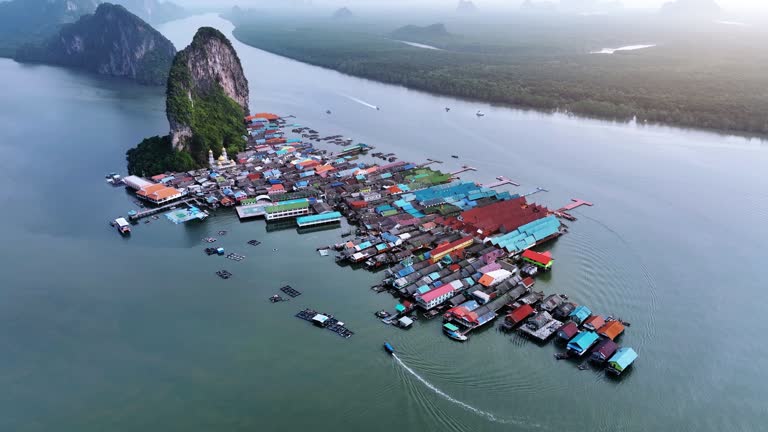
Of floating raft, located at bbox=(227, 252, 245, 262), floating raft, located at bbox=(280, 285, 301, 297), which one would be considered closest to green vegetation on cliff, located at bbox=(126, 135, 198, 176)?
floating raft, located at bbox=(227, 252, 245, 262)

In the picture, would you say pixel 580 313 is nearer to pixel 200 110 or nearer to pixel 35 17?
pixel 200 110

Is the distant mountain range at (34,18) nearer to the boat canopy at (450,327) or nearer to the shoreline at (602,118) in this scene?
the shoreline at (602,118)

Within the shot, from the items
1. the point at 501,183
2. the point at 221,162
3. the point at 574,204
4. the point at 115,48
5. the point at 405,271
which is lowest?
the point at 405,271

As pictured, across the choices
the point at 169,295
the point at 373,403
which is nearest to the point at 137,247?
the point at 169,295

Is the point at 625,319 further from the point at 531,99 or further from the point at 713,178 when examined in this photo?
the point at 531,99

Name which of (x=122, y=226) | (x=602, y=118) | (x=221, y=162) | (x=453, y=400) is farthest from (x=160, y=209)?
(x=602, y=118)

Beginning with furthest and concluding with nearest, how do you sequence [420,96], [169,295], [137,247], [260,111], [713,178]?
[420,96] → [260,111] → [713,178] → [137,247] → [169,295]

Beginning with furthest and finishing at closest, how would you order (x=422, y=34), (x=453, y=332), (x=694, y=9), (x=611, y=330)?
(x=694, y=9) < (x=422, y=34) < (x=453, y=332) < (x=611, y=330)
